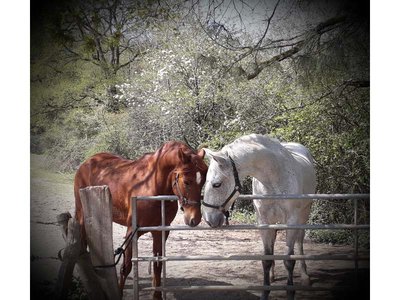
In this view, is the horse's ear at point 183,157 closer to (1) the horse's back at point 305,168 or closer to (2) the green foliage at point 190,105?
(1) the horse's back at point 305,168

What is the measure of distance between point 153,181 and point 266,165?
3.37 feet

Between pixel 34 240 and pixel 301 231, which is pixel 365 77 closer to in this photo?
pixel 301 231

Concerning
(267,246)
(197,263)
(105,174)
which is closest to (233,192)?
(267,246)

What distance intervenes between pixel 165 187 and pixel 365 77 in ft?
8.22

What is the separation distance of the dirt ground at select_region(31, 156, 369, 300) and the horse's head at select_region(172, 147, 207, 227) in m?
1.23

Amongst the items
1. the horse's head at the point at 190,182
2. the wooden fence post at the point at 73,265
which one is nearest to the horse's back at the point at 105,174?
the horse's head at the point at 190,182

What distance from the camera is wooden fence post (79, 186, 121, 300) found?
3.88m

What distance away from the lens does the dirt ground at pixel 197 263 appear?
5.06 m

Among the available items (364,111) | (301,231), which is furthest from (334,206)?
(301,231)

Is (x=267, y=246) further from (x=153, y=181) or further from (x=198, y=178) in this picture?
(x=153, y=181)

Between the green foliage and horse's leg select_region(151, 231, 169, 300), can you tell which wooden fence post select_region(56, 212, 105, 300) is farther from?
the green foliage

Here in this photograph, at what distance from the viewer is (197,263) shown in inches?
257

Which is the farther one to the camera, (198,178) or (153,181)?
(153,181)

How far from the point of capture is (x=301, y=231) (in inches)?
A: 211
